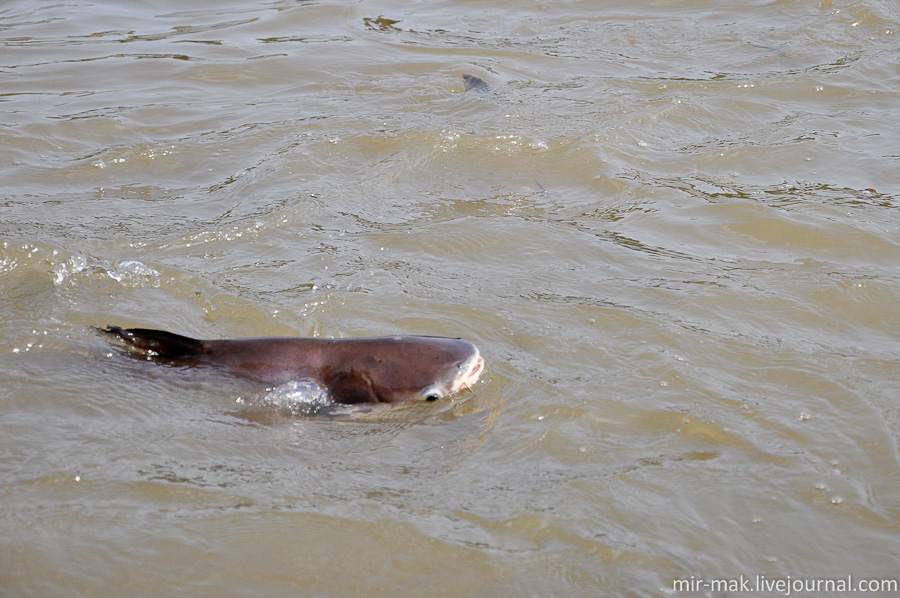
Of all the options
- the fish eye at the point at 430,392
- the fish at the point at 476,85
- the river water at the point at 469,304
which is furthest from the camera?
the fish at the point at 476,85

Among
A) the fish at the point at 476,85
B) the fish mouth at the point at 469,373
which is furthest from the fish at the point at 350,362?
the fish at the point at 476,85

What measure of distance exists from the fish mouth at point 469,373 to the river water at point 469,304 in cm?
12

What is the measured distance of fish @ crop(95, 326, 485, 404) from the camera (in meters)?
3.30

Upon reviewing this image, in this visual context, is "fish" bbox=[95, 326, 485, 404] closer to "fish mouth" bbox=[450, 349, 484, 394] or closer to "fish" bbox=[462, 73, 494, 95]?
"fish mouth" bbox=[450, 349, 484, 394]

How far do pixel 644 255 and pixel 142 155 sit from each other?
363cm

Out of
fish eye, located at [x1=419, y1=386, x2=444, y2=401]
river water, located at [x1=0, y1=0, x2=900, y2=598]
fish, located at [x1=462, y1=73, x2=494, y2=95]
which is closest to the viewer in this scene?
river water, located at [x1=0, y1=0, x2=900, y2=598]

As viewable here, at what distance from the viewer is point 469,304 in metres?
4.32

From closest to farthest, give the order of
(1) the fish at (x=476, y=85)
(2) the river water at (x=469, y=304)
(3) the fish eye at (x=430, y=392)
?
(2) the river water at (x=469, y=304) → (3) the fish eye at (x=430, y=392) → (1) the fish at (x=476, y=85)

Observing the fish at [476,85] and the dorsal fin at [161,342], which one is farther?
the fish at [476,85]

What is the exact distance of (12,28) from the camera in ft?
30.9

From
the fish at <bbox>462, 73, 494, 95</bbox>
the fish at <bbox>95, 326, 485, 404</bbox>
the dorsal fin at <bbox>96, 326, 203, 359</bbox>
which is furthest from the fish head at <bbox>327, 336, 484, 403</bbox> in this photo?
the fish at <bbox>462, 73, 494, 95</bbox>

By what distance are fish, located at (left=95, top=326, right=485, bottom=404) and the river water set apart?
3.6 inches

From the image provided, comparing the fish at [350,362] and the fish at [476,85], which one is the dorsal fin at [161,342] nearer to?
the fish at [350,362]

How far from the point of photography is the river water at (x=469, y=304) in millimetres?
2785
